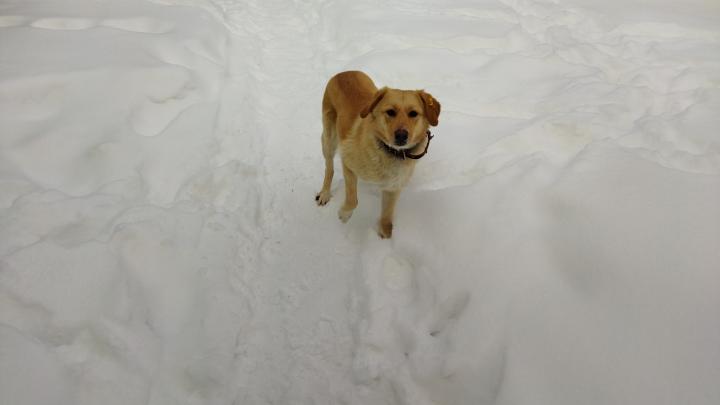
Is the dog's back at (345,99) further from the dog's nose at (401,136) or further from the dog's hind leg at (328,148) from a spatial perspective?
the dog's nose at (401,136)

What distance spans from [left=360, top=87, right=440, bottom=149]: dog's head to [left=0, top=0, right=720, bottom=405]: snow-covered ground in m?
0.72

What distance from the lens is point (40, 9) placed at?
13.6 ft

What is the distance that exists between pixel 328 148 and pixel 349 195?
1.98 feet

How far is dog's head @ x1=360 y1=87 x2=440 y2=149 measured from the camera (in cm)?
244

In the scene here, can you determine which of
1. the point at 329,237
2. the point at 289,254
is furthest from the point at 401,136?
the point at 289,254

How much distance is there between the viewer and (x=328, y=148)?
11.1 ft

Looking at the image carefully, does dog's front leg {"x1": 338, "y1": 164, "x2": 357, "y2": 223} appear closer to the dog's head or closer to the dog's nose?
the dog's head

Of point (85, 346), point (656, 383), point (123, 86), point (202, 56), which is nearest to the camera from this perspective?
point (656, 383)

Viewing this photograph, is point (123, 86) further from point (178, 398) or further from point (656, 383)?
point (656, 383)

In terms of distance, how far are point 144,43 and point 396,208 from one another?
3528 mm

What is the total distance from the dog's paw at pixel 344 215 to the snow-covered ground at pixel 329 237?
0.20 feet

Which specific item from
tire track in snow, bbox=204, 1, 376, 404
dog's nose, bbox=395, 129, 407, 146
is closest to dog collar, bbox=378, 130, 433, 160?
dog's nose, bbox=395, 129, 407, 146

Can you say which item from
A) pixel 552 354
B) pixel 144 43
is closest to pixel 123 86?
pixel 144 43

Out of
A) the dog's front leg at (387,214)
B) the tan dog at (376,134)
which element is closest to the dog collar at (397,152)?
the tan dog at (376,134)
